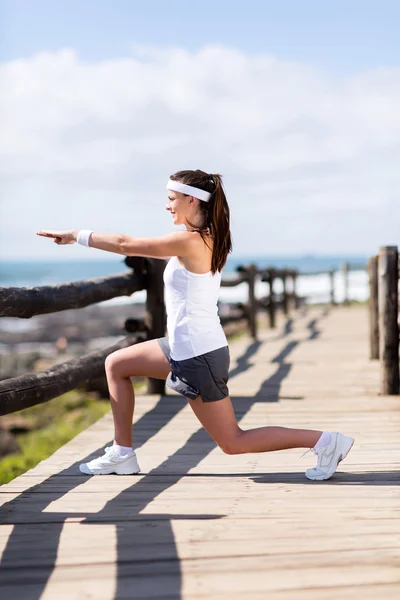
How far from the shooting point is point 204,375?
4.10 m

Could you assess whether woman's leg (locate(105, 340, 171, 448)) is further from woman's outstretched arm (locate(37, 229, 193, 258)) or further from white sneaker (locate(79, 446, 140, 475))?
woman's outstretched arm (locate(37, 229, 193, 258))

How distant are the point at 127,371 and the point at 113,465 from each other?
0.53 metres

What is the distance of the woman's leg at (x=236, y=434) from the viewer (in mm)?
4195

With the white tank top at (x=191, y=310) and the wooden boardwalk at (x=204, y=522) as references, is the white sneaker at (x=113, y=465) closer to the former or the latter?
the wooden boardwalk at (x=204, y=522)

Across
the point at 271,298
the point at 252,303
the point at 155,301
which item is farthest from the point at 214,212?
the point at 271,298

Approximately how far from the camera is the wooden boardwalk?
2898 mm

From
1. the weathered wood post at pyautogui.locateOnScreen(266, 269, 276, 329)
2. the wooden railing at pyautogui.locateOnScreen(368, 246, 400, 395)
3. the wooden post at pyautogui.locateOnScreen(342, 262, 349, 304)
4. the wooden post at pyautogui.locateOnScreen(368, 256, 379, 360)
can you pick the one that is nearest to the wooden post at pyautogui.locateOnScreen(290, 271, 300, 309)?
the wooden post at pyautogui.locateOnScreen(342, 262, 349, 304)

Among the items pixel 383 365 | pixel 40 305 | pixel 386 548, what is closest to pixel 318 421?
pixel 383 365

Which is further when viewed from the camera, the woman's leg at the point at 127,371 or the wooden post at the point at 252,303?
the wooden post at the point at 252,303

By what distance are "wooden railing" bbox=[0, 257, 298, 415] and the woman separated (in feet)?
2.78

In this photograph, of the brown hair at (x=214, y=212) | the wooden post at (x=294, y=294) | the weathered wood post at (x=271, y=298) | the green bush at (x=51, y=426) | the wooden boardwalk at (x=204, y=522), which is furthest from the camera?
the wooden post at (x=294, y=294)

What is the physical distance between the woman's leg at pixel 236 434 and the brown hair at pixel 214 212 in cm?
68

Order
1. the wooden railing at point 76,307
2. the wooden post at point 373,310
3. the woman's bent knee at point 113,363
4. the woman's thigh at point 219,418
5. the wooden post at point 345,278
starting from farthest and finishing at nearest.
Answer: the wooden post at point 345,278, the wooden post at point 373,310, the wooden railing at point 76,307, the woman's bent knee at point 113,363, the woman's thigh at point 219,418

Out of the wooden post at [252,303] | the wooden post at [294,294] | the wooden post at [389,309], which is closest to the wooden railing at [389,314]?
the wooden post at [389,309]
